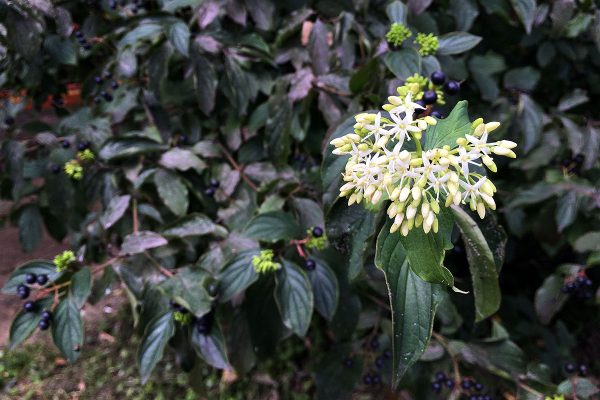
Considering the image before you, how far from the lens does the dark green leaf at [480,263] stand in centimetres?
92

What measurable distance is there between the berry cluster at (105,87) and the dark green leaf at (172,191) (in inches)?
16.7

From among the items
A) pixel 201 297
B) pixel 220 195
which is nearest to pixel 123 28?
pixel 220 195

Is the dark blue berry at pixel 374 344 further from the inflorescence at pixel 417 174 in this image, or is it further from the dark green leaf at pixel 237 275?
the inflorescence at pixel 417 174

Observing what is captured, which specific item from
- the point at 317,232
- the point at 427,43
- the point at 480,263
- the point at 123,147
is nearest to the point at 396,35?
the point at 427,43

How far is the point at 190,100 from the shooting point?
76.3 inches

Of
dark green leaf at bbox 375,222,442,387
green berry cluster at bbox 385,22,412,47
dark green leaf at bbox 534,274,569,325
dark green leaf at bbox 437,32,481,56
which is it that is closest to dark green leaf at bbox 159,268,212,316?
dark green leaf at bbox 375,222,442,387

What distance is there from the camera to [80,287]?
4.21 feet

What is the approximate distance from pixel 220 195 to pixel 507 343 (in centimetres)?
106

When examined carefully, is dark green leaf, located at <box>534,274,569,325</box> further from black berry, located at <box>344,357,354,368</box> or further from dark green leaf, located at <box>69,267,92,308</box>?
dark green leaf, located at <box>69,267,92,308</box>

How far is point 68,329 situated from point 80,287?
0.11m

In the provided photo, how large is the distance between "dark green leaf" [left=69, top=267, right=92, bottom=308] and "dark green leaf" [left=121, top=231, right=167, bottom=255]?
0.12m

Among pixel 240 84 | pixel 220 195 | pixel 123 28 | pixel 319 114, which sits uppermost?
pixel 123 28

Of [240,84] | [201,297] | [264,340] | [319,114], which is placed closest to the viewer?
[201,297]

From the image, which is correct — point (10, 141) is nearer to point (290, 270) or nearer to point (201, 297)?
→ point (201, 297)
